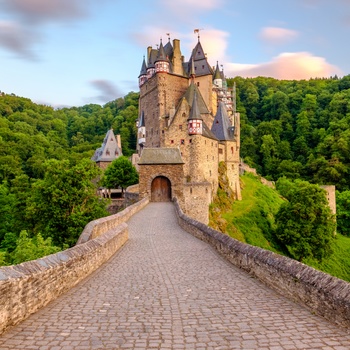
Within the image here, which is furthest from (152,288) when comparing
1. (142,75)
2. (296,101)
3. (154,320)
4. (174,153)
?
(296,101)

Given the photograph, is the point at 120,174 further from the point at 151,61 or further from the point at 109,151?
the point at 109,151

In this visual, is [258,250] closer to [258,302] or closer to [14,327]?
[258,302]

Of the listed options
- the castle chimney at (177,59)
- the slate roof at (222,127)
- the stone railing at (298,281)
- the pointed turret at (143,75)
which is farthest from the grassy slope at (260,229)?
the stone railing at (298,281)

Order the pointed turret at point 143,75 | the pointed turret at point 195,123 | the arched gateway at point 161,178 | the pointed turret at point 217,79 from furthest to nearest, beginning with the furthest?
the pointed turret at point 217,79, the pointed turret at point 143,75, the pointed turret at point 195,123, the arched gateway at point 161,178

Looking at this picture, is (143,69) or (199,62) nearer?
(199,62)

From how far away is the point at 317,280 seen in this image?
6.27m

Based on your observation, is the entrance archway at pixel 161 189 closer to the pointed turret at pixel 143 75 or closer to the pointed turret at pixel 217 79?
the pointed turret at pixel 143 75

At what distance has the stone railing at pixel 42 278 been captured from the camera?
513 centimetres

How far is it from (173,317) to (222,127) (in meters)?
45.2

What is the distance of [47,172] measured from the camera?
1171 inches

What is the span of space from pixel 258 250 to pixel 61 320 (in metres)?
5.08

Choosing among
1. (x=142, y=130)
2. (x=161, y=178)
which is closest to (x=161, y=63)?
(x=142, y=130)

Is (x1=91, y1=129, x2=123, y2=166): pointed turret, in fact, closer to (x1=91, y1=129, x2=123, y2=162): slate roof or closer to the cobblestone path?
(x1=91, y1=129, x2=123, y2=162): slate roof

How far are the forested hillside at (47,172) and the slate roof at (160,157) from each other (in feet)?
17.3
